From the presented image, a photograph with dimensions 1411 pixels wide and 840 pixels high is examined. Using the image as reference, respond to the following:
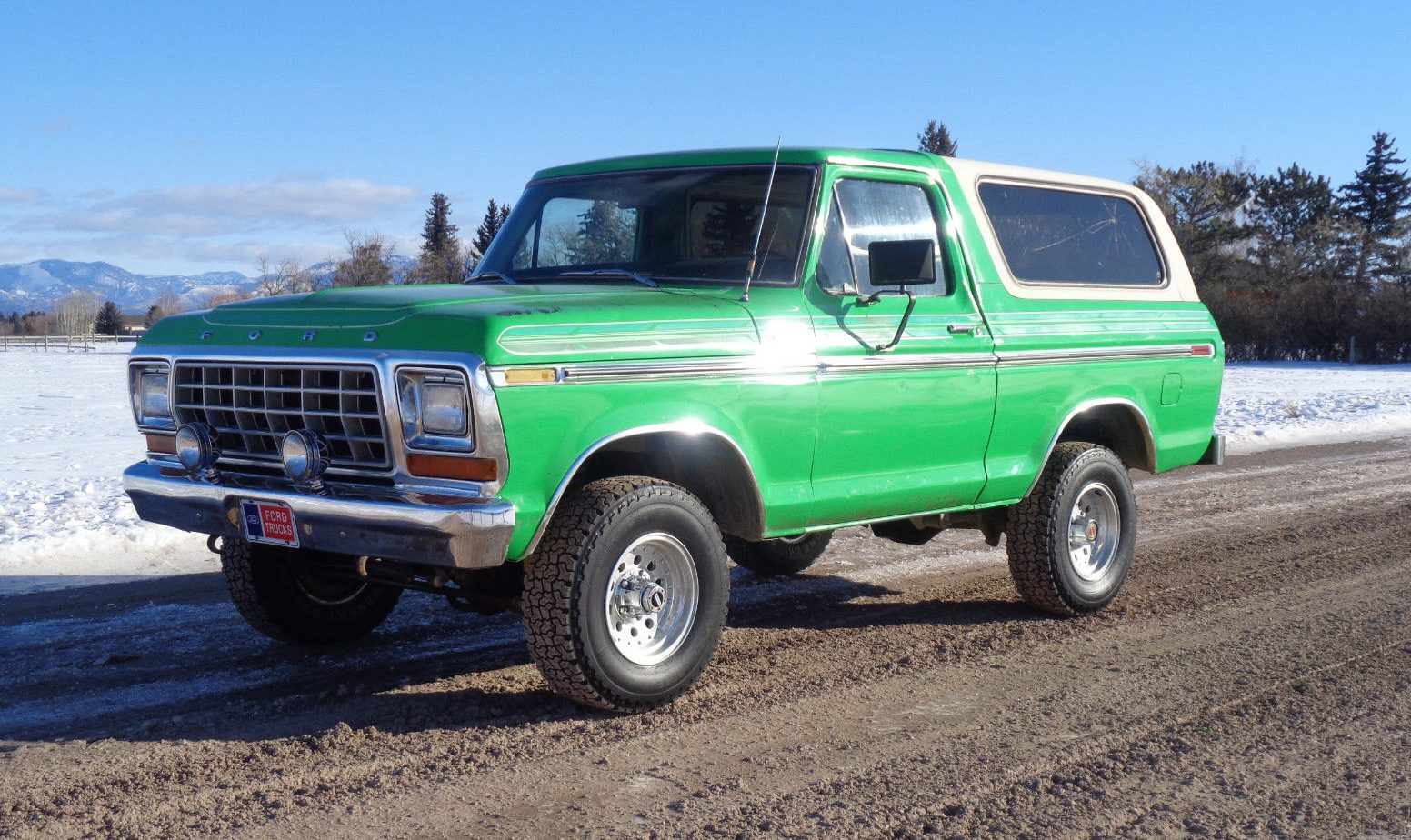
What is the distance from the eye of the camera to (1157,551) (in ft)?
27.0

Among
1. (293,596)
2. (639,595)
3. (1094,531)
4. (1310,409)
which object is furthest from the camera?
(1310,409)

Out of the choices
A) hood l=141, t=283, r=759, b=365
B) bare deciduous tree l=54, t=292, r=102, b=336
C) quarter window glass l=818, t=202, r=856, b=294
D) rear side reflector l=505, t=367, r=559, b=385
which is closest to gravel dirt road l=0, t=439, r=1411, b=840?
rear side reflector l=505, t=367, r=559, b=385

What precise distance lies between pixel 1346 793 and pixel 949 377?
7.93 feet

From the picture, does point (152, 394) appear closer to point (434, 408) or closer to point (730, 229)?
point (434, 408)

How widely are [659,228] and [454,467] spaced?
1830 mm

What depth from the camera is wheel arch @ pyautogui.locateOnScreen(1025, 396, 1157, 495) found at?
6.76m

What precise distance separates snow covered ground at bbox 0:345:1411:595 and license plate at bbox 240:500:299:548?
3174mm

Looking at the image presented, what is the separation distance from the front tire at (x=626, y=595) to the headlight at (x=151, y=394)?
1.69 meters

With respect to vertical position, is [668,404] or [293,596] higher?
[668,404]

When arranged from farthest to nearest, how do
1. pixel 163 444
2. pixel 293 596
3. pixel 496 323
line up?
pixel 293 596 → pixel 163 444 → pixel 496 323

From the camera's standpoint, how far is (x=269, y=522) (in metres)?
4.51

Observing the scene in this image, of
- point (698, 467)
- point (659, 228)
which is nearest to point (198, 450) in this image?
point (698, 467)

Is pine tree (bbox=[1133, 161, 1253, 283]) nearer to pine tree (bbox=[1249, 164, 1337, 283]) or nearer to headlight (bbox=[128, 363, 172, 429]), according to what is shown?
pine tree (bbox=[1249, 164, 1337, 283])

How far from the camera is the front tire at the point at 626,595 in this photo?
4418 mm
